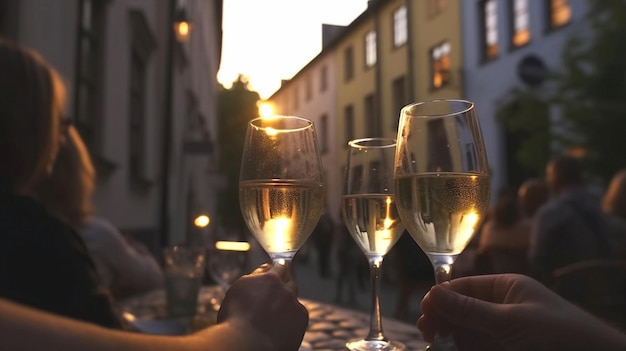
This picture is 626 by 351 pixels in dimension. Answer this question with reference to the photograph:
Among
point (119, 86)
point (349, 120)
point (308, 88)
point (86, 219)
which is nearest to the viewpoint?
point (86, 219)

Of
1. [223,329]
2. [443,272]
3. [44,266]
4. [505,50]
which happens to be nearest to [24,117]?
[44,266]

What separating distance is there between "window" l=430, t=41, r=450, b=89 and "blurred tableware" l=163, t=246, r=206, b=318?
13974 mm

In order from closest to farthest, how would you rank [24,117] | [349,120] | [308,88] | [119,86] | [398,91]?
[24,117]
[119,86]
[398,91]
[349,120]
[308,88]

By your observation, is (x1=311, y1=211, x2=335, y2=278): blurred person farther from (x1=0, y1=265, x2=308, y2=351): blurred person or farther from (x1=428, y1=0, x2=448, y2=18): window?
(x1=0, y1=265, x2=308, y2=351): blurred person

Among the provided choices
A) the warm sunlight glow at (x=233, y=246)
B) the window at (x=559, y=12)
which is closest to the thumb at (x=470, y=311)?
the warm sunlight glow at (x=233, y=246)

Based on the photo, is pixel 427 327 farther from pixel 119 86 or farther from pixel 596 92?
pixel 596 92

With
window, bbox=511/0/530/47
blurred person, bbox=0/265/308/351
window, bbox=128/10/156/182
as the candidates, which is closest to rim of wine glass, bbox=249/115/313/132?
blurred person, bbox=0/265/308/351

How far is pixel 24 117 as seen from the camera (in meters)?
1.50

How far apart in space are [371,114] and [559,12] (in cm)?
842

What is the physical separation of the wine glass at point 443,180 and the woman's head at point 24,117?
945 millimetres

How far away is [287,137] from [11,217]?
64 cm

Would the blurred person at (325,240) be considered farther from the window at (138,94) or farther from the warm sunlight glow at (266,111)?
the warm sunlight glow at (266,111)

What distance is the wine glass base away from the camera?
1267 millimetres

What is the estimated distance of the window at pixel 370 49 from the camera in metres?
19.2
